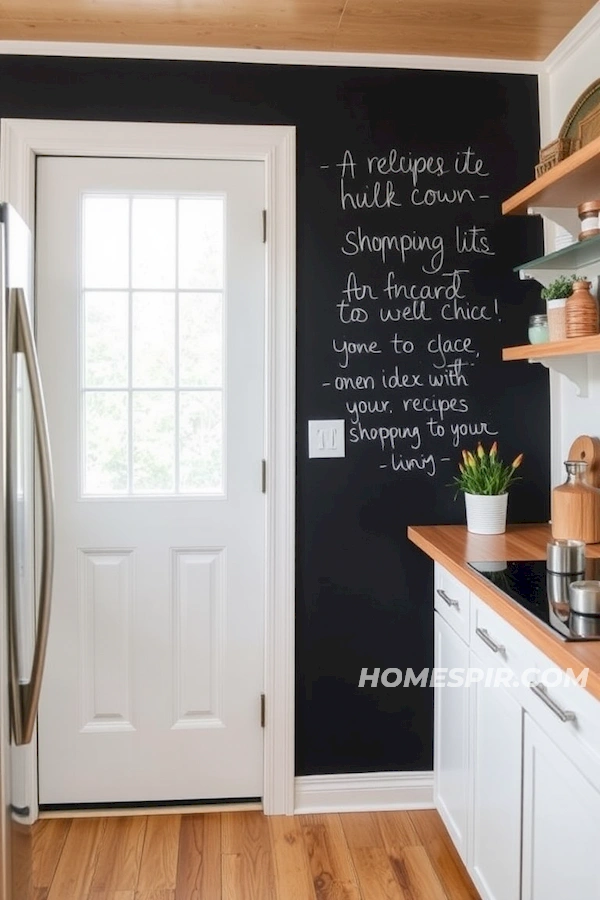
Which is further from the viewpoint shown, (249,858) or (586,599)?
(249,858)

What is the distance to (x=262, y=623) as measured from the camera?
2.49 meters

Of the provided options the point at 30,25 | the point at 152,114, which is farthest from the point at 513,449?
the point at 30,25

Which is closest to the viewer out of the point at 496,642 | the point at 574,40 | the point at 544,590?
the point at 544,590

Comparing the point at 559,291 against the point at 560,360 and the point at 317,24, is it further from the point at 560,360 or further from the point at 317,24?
the point at 317,24

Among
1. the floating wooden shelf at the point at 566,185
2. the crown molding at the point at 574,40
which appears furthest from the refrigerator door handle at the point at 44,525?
the crown molding at the point at 574,40

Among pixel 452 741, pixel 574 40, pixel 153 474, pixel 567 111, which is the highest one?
pixel 574 40

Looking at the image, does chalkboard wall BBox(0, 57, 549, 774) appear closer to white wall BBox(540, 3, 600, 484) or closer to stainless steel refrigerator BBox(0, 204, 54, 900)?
white wall BBox(540, 3, 600, 484)

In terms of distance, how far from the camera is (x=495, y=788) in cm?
177

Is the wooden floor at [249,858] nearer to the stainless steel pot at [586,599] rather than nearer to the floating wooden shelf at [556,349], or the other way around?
the stainless steel pot at [586,599]

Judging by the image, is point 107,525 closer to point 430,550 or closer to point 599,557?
point 430,550

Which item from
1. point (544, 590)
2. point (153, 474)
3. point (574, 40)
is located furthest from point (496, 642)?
point (574, 40)

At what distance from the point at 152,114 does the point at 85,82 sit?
0.74 ft

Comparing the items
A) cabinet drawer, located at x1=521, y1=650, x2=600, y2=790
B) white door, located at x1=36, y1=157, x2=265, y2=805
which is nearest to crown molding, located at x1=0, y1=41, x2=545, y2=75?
white door, located at x1=36, y1=157, x2=265, y2=805

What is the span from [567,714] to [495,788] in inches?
20.1
